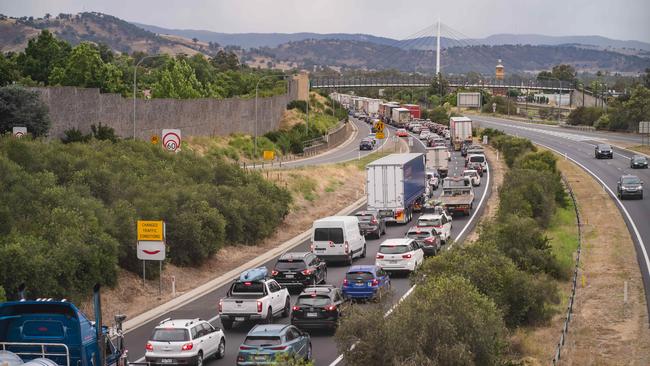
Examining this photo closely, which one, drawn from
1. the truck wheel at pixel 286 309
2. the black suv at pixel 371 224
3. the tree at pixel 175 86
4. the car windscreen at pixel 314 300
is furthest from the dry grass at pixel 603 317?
the tree at pixel 175 86

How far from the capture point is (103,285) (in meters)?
34.6

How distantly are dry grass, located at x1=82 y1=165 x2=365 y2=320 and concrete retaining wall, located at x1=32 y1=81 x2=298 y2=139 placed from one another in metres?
9.42

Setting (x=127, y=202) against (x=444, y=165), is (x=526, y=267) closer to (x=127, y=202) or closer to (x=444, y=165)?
(x=127, y=202)

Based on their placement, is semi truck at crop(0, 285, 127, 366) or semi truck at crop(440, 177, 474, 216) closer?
semi truck at crop(0, 285, 127, 366)

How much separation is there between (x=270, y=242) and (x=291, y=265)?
15.3 m

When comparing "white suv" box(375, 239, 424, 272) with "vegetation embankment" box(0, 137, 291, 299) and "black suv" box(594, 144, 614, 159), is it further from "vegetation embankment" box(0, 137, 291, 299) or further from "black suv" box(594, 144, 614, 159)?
"black suv" box(594, 144, 614, 159)

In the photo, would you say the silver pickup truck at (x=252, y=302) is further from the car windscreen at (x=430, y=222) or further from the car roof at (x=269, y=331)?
the car windscreen at (x=430, y=222)

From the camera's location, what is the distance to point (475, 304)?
24797 millimetres

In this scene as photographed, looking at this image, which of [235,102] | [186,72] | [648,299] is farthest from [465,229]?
[186,72]

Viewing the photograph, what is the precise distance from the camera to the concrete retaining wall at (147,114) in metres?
59.5

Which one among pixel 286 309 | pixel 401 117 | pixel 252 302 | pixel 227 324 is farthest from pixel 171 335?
pixel 401 117

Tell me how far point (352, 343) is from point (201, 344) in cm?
472

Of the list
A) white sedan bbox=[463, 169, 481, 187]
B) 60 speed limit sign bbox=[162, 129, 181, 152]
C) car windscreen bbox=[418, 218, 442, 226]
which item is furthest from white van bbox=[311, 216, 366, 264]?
white sedan bbox=[463, 169, 481, 187]

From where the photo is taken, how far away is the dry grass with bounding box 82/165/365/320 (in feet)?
117
